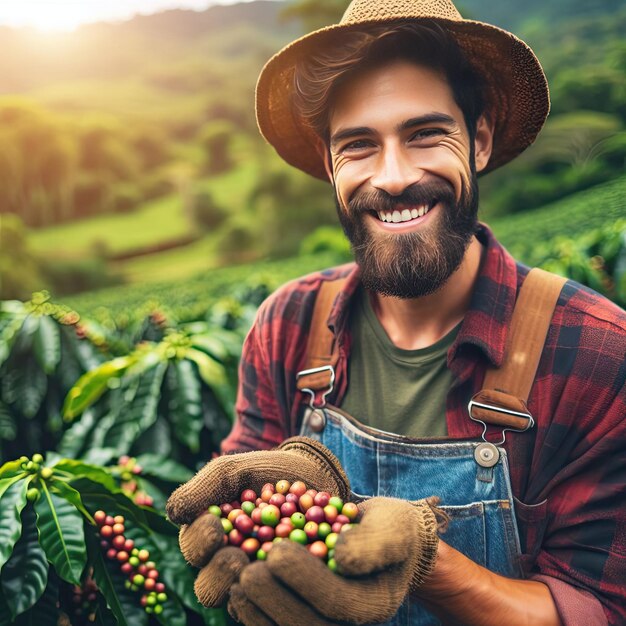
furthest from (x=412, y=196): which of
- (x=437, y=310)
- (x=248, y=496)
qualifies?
(x=248, y=496)

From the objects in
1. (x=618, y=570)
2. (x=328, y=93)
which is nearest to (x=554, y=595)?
(x=618, y=570)

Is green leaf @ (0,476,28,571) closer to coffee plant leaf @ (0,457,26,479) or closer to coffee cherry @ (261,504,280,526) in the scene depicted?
coffee plant leaf @ (0,457,26,479)

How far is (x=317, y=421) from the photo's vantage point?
1731 mm

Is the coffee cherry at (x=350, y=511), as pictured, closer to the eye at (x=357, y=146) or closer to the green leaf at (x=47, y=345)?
the eye at (x=357, y=146)

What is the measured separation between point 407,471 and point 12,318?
1439mm

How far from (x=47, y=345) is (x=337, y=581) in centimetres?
145

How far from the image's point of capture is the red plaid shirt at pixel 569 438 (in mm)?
1391

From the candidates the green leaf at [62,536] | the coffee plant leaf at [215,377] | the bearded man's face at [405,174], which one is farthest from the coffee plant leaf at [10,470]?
the bearded man's face at [405,174]

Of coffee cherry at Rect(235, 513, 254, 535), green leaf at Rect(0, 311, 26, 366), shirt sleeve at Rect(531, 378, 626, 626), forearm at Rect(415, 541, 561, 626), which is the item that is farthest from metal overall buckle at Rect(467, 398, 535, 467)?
green leaf at Rect(0, 311, 26, 366)

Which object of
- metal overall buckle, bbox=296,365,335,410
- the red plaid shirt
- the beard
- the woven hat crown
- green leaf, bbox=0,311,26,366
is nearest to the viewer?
the red plaid shirt

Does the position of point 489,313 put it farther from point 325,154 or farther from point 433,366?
point 325,154

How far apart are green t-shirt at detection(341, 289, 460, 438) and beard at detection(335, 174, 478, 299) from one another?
160 millimetres

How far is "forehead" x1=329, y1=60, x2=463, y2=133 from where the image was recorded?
157cm

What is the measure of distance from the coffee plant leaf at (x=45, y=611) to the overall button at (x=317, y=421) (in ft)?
2.43
